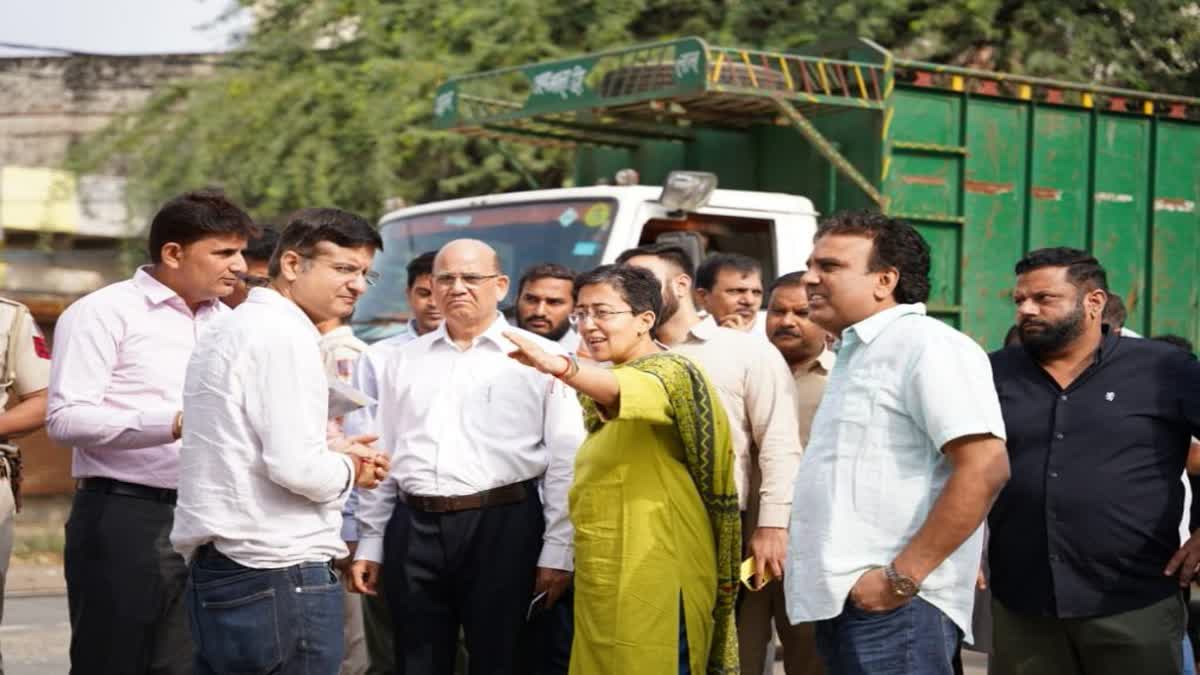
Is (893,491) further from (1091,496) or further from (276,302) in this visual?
(276,302)

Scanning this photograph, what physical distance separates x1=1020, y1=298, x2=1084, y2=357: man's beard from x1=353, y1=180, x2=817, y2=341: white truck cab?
3.14 metres

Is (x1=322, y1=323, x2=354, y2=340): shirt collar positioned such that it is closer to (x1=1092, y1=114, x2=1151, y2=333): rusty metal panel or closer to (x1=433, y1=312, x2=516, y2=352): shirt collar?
(x1=433, y1=312, x2=516, y2=352): shirt collar

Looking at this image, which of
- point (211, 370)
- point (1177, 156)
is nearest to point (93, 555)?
point (211, 370)

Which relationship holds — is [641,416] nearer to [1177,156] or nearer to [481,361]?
[481,361]

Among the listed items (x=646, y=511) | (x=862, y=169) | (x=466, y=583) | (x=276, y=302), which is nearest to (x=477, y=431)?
(x=466, y=583)

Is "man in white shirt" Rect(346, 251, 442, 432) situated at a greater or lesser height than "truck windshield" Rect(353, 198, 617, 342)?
lesser

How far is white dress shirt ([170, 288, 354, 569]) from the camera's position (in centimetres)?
386

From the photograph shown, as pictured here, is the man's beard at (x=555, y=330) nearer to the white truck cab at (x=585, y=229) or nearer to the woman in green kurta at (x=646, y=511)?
the white truck cab at (x=585, y=229)

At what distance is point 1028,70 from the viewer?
1321 cm

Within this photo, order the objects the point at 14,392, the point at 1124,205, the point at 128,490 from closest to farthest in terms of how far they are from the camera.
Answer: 1. the point at 128,490
2. the point at 14,392
3. the point at 1124,205

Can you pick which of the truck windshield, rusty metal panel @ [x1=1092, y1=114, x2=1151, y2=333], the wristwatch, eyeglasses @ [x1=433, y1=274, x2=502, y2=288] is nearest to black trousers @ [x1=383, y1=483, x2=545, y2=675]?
eyeglasses @ [x1=433, y1=274, x2=502, y2=288]

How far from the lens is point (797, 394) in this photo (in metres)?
6.01

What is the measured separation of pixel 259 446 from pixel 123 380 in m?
0.88

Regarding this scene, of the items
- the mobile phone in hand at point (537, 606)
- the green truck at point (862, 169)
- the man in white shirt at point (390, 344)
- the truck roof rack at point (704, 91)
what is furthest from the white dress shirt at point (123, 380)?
the truck roof rack at point (704, 91)
